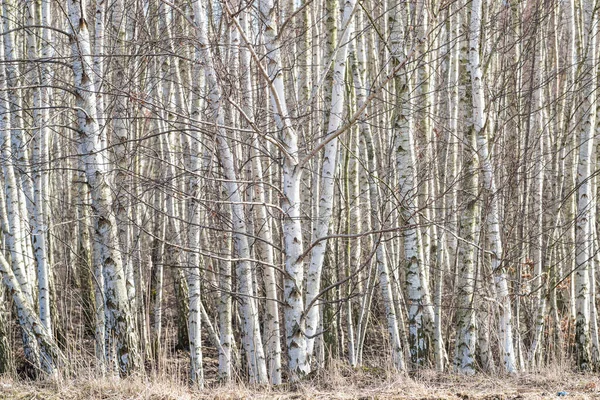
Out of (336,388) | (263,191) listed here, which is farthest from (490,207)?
(336,388)

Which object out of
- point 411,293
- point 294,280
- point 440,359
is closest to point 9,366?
point 294,280

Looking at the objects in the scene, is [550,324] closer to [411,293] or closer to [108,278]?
[411,293]

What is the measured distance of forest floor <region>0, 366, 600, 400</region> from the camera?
16.5 feet

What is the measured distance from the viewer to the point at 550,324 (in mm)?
8625

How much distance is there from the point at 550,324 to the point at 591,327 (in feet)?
1.68

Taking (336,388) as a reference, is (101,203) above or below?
above

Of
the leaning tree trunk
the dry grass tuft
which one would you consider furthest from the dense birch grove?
the dry grass tuft

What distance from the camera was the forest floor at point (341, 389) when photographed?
5.04 m

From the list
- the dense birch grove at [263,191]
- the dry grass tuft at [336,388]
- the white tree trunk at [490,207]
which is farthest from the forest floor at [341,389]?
the white tree trunk at [490,207]

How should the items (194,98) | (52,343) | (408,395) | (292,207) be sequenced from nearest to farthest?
1. (408,395)
2. (292,207)
3. (52,343)
4. (194,98)

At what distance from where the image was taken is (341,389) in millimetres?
5277

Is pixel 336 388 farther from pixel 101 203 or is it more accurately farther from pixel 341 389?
pixel 101 203

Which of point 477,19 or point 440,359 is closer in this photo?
point 477,19

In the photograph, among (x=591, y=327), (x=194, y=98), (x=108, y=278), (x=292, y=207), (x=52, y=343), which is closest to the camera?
(x=292, y=207)
